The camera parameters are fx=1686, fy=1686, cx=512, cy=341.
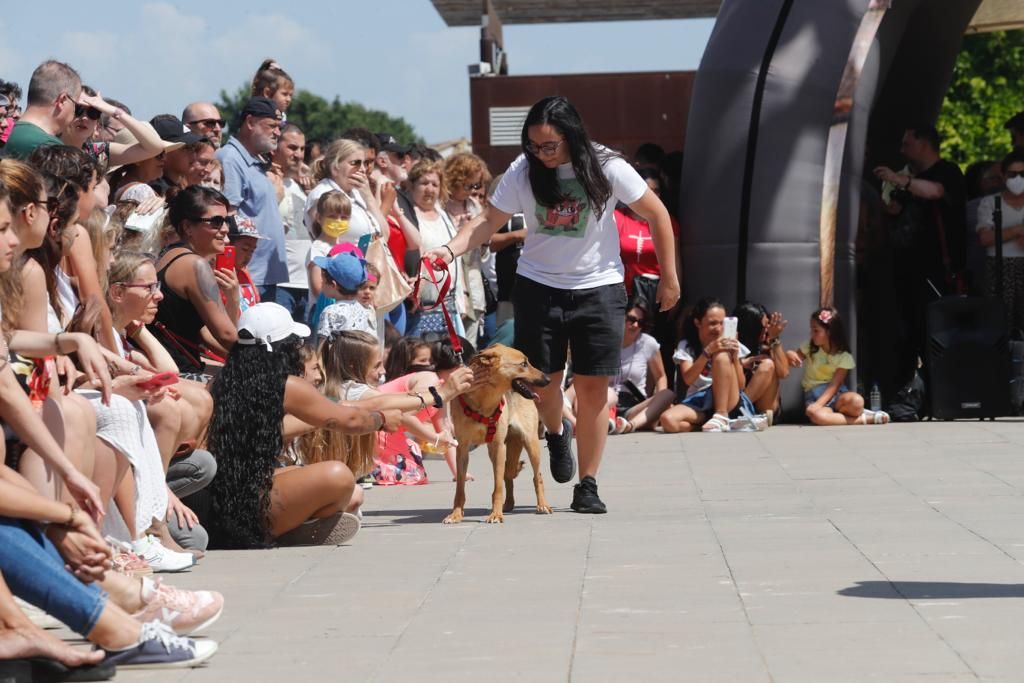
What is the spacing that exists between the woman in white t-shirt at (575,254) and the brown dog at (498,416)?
24 centimetres

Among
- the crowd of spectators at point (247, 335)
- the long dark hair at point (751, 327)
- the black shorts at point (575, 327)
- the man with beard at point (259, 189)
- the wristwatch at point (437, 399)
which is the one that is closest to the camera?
the crowd of spectators at point (247, 335)

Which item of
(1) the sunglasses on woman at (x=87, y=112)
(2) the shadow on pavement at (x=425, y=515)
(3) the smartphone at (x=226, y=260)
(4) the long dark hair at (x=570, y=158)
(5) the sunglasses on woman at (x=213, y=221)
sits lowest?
(2) the shadow on pavement at (x=425, y=515)

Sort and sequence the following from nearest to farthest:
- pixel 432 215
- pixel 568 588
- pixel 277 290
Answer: pixel 568 588
pixel 277 290
pixel 432 215

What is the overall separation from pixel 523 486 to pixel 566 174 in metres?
2.42

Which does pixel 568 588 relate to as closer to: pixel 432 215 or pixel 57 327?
pixel 57 327

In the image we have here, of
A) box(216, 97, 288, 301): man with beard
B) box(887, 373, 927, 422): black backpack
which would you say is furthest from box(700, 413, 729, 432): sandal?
box(216, 97, 288, 301): man with beard

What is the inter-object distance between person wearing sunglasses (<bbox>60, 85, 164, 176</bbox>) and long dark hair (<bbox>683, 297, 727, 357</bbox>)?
5.25 m

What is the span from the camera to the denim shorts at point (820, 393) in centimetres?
1383

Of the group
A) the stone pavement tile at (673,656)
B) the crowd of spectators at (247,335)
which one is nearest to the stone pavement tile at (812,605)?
the stone pavement tile at (673,656)

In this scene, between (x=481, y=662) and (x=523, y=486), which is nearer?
(x=481, y=662)

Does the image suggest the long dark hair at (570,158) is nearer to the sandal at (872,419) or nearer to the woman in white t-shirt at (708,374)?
the woman in white t-shirt at (708,374)

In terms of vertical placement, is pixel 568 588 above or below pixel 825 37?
below

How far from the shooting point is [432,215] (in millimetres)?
12906

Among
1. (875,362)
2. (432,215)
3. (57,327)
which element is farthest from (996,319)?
(57,327)
